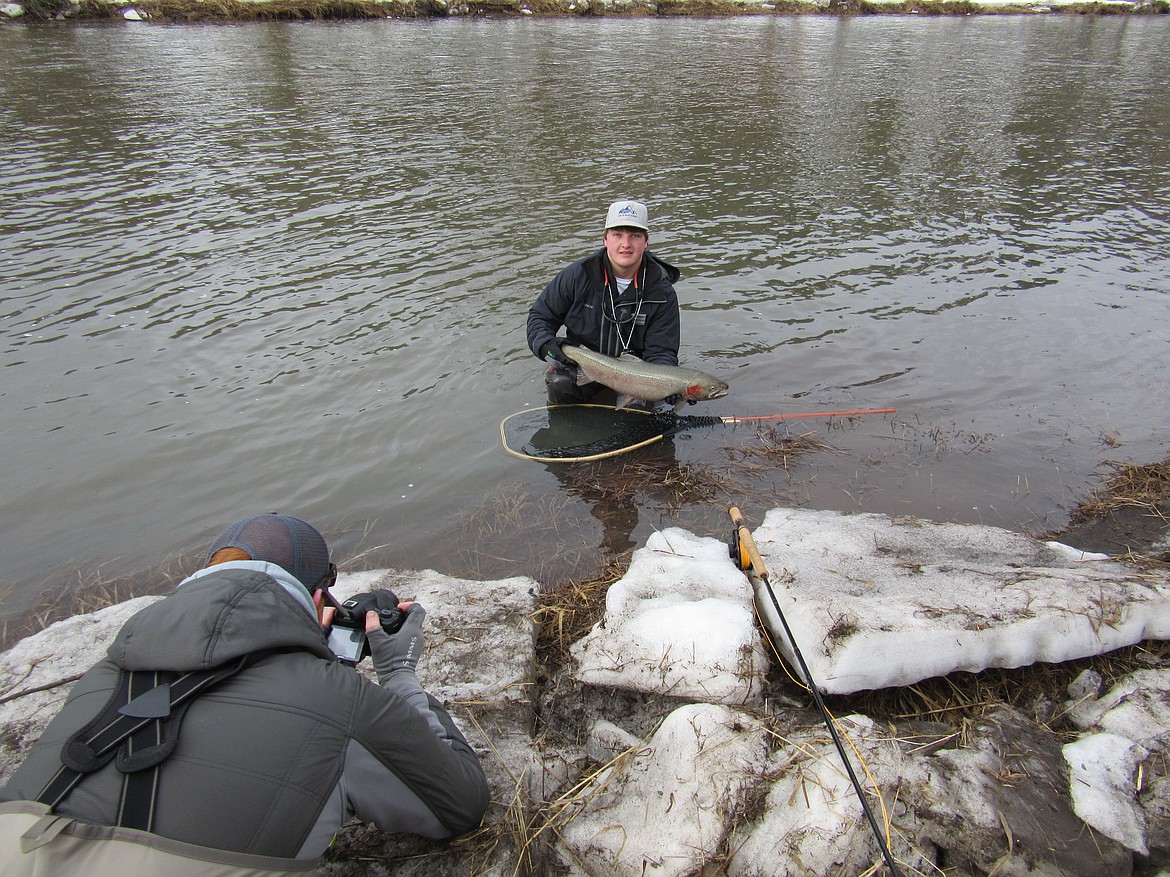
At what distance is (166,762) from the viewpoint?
2.09 meters

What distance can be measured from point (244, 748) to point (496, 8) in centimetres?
6116

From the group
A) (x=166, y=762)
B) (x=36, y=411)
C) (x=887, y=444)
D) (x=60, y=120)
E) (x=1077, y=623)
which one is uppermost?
(x=60, y=120)

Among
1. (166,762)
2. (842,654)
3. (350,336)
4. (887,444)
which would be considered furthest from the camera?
(350,336)

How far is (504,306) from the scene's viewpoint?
1091 centimetres

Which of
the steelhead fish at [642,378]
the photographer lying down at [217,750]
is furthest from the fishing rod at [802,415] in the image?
the photographer lying down at [217,750]

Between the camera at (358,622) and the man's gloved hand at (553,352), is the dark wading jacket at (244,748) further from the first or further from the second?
the man's gloved hand at (553,352)

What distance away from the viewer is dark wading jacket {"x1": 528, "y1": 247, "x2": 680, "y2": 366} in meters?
7.55

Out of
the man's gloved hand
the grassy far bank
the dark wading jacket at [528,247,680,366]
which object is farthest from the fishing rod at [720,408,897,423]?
the grassy far bank

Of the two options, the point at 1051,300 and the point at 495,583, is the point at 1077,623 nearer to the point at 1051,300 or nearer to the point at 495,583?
the point at 495,583

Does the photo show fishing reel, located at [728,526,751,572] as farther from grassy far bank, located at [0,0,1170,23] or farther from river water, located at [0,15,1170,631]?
grassy far bank, located at [0,0,1170,23]

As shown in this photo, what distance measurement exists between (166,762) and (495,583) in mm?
3263

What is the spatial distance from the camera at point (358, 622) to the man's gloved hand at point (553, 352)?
478 centimetres

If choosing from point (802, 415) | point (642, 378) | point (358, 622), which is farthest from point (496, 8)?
point (358, 622)

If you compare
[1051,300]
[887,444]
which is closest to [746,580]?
[887,444]
